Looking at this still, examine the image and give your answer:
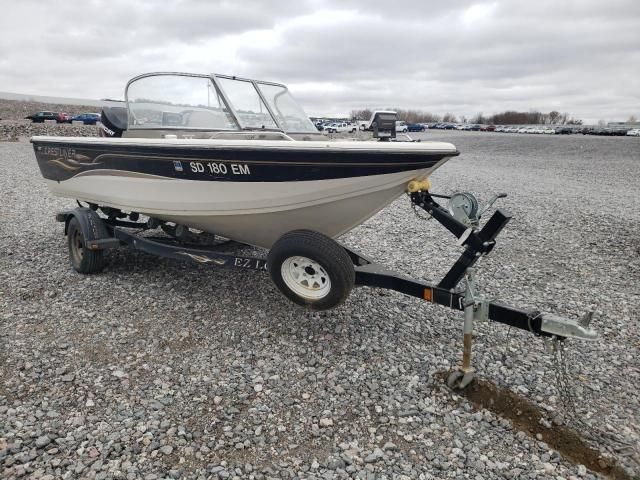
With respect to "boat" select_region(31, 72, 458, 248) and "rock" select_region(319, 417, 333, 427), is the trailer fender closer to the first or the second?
"boat" select_region(31, 72, 458, 248)

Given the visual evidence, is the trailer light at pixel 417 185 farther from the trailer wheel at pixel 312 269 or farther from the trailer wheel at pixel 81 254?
the trailer wheel at pixel 81 254

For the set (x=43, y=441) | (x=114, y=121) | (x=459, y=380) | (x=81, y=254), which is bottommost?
(x=43, y=441)

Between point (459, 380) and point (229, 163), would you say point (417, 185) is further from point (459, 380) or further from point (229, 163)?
point (229, 163)

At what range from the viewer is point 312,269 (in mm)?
3559

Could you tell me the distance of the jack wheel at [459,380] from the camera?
9.88 feet

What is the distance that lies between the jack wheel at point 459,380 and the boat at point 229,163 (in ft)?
4.39

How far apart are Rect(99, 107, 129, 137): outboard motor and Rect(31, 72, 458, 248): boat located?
14mm

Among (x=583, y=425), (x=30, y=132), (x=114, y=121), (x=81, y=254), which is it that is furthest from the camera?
(x=30, y=132)

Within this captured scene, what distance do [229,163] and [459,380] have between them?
2360 millimetres

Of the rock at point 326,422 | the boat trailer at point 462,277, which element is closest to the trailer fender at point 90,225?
the boat trailer at point 462,277

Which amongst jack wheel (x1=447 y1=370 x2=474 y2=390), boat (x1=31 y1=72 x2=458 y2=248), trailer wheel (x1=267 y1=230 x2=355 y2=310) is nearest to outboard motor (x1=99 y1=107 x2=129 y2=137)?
boat (x1=31 y1=72 x2=458 y2=248)

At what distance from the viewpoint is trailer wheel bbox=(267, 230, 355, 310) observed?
333 cm

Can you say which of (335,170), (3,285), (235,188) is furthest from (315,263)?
(3,285)

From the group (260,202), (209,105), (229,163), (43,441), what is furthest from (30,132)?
(43,441)
